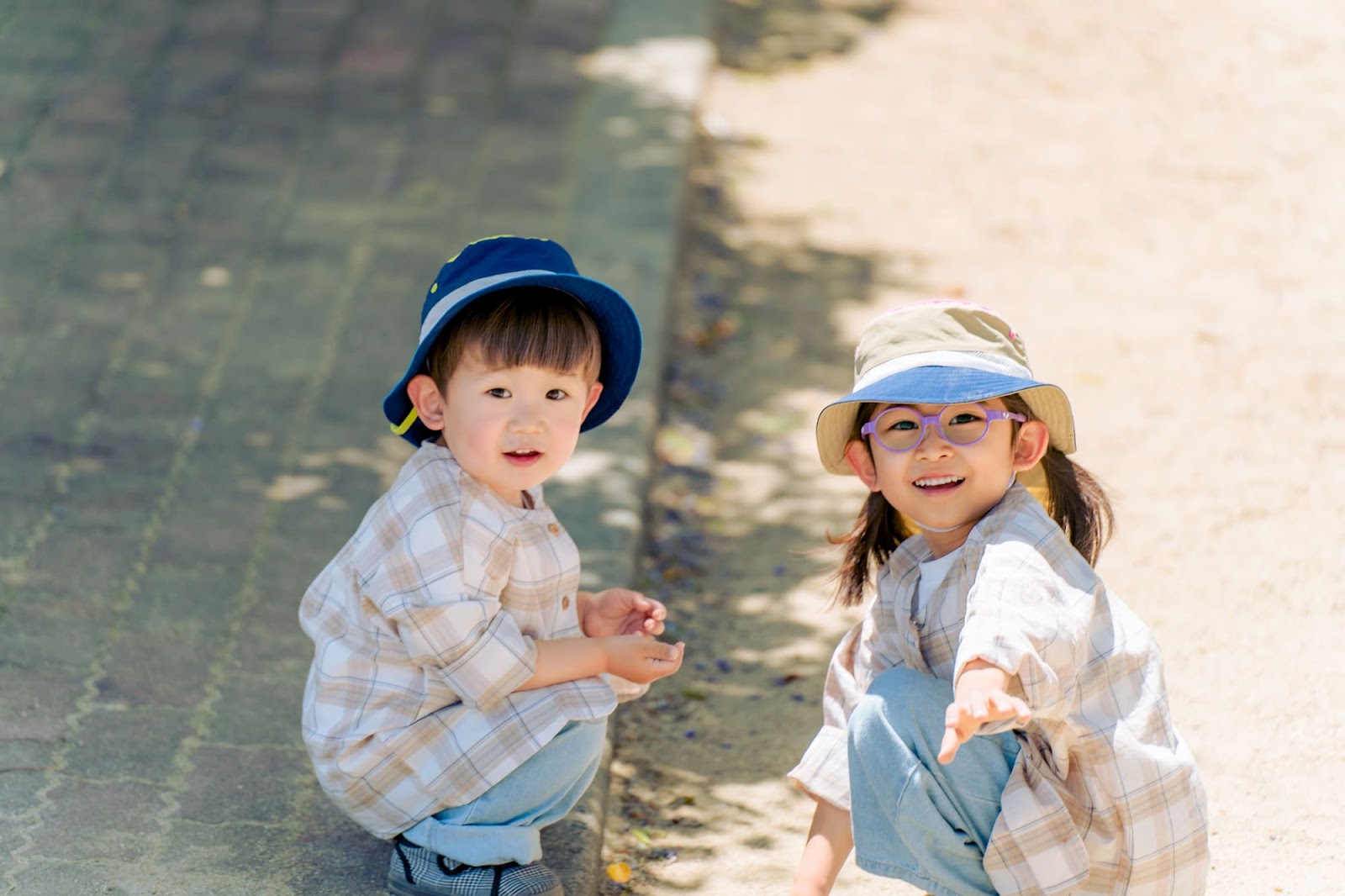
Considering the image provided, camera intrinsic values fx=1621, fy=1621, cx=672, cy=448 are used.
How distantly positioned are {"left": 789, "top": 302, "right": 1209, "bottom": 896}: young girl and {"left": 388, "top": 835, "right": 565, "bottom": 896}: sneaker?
0.48 m

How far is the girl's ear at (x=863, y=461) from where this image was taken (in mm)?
3059

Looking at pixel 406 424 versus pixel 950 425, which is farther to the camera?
pixel 406 424

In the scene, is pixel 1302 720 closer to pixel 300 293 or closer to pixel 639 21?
pixel 300 293

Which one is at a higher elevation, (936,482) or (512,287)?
(512,287)

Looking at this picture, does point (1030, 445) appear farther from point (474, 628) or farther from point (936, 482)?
point (474, 628)

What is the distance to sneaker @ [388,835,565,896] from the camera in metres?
2.94

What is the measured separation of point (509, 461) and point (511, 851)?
717 millimetres

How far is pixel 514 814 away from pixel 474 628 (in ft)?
1.30

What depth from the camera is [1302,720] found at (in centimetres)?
379

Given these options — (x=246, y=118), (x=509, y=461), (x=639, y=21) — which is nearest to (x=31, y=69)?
(x=246, y=118)

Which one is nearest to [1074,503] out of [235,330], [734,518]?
[734,518]

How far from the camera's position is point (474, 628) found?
9.36ft

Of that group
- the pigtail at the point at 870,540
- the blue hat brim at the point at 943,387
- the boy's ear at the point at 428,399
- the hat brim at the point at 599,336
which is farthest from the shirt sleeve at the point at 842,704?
the boy's ear at the point at 428,399

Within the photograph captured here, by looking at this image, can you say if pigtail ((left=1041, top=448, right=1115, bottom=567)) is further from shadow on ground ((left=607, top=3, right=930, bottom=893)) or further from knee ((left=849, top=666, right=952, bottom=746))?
shadow on ground ((left=607, top=3, right=930, bottom=893))
